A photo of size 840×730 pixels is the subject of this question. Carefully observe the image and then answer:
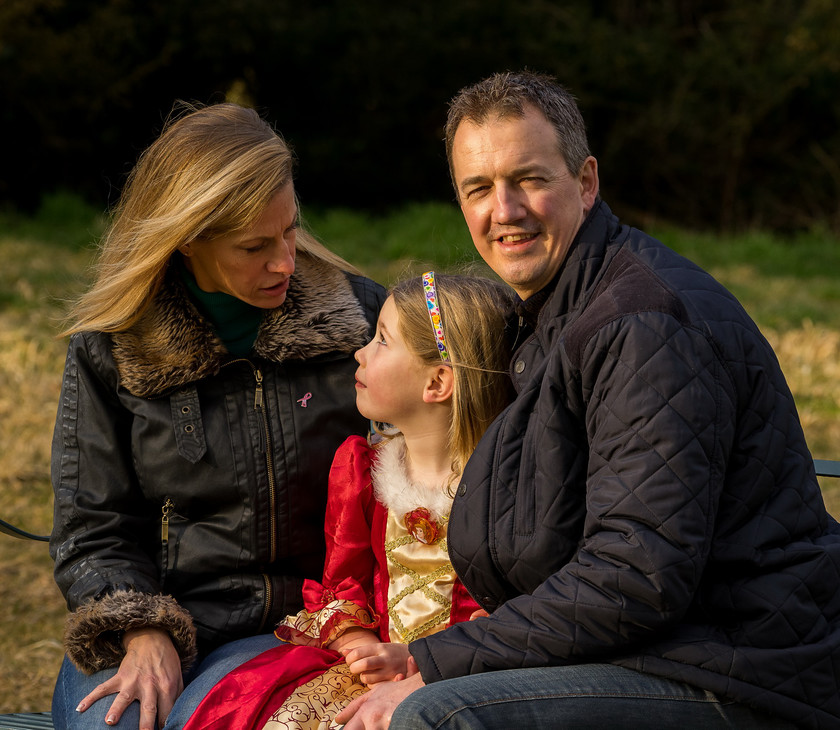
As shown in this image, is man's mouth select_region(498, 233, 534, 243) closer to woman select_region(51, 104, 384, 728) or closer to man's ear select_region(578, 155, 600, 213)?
man's ear select_region(578, 155, 600, 213)

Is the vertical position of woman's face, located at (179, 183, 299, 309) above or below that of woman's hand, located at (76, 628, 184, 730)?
above

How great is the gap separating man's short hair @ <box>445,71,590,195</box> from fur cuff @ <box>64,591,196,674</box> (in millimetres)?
1445

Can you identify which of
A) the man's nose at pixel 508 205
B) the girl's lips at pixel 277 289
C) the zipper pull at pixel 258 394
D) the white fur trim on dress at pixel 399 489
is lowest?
the white fur trim on dress at pixel 399 489

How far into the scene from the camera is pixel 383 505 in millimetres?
2869

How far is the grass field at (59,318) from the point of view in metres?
4.66

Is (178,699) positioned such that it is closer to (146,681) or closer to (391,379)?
(146,681)

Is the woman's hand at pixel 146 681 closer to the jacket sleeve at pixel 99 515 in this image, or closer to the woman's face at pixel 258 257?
the jacket sleeve at pixel 99 515

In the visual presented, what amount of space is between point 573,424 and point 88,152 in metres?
14.8

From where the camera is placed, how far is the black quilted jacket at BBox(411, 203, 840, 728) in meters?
2.04

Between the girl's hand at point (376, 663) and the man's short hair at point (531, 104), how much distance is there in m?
1.21

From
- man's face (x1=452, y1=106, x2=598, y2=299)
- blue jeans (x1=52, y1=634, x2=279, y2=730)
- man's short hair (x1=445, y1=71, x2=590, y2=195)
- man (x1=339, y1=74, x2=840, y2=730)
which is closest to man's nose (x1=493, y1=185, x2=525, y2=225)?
man's face (x1=452, y1=106, x2=598, y2=299)

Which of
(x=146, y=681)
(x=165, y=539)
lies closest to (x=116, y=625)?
(x=146, y=681)

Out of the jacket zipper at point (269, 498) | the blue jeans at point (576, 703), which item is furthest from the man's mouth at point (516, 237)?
the blue jeans at point (576, 703)

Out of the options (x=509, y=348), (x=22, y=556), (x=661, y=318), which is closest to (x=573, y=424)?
(x=661, y=318)
